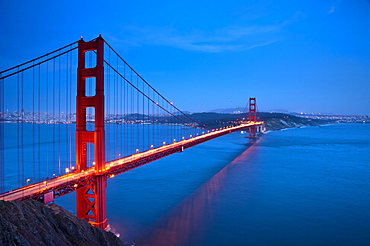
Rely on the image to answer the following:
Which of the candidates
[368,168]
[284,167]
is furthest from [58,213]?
[368,168]

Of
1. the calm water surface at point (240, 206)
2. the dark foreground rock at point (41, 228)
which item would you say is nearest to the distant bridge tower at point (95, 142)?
the calm water surface at point (240, 206)

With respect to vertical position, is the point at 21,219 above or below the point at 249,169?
above

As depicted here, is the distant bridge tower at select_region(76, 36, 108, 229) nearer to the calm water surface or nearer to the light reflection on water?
the calm water surface

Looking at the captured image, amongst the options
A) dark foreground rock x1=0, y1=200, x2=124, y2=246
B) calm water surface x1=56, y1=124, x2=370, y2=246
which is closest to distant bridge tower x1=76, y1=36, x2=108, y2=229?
calm water surface x1=56, y1=124, x2=370, y2=246

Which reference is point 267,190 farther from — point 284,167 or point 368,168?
point 368,168

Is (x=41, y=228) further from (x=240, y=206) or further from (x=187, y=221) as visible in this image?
(x=240, y=206)

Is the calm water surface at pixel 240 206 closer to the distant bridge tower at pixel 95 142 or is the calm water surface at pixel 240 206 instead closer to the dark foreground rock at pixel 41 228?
the distant bridge tower at pixel 95 142

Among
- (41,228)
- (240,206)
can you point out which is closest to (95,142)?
(41,228)
